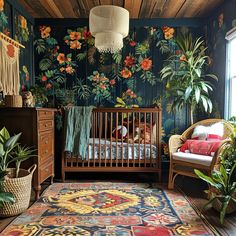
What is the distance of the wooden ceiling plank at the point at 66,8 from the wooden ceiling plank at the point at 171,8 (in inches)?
52.1

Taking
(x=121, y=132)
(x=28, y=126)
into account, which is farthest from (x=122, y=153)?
(x=28, y=126)

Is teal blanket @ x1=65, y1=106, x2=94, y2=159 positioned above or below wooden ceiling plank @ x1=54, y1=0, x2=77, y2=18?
below

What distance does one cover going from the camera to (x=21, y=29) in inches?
136

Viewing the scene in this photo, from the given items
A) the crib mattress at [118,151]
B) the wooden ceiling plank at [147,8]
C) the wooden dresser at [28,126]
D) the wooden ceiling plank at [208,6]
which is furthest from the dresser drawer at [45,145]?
the wooden ceiling plank at [208,6]

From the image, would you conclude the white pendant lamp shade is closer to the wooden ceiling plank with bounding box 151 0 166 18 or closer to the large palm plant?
the wooden ceiling plank with bounding box 151 0 166 18

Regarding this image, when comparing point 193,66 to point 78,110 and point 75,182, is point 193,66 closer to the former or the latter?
point 78,110

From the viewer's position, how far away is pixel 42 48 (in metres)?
3.97

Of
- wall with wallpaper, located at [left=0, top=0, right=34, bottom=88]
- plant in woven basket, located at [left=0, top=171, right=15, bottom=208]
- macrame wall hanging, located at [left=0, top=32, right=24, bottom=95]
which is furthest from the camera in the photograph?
wall with wallpaper, located at [left=0, top=0, right=34, bottom=88]

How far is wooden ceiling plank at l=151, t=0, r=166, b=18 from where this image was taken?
3307mm

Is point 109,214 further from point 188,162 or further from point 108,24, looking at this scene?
point 108,24

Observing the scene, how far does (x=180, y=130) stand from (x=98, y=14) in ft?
7.65

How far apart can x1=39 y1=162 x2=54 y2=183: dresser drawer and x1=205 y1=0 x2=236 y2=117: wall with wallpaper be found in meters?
2.34

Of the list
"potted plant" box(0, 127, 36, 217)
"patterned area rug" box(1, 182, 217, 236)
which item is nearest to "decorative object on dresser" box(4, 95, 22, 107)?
"potted plant" box(0, 127, 36, 217)

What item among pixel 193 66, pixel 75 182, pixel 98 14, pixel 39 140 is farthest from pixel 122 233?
pixel 193 66
